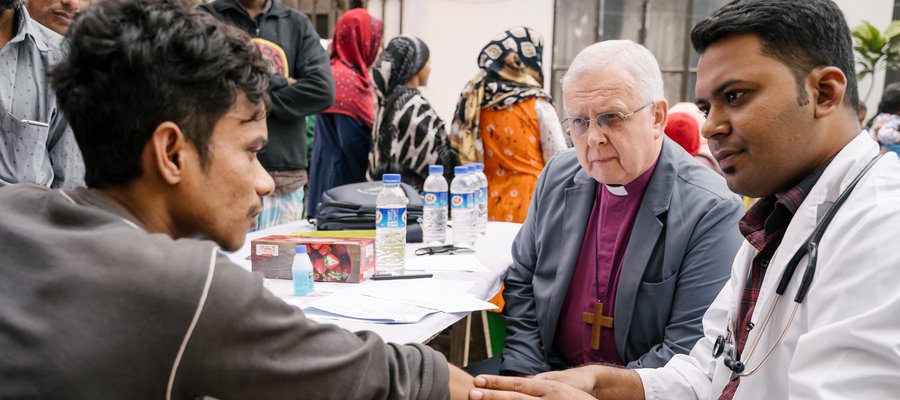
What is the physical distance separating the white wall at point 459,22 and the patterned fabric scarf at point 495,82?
489cm

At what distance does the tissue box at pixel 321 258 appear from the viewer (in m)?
2.27

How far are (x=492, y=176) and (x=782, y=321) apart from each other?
2978 millimetres

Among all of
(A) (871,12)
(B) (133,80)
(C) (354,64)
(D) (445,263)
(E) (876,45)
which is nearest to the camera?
(B) (133,80)

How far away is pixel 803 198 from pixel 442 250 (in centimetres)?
155

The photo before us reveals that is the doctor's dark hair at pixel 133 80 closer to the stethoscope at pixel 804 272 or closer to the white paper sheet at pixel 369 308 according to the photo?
the white paper sheet at pixel 369 308

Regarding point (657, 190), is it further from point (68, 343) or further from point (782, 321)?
point (68, 343)

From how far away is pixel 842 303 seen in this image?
1203 millimetres

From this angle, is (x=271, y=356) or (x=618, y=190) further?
(x=618, y=190)

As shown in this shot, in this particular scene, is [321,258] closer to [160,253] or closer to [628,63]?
[628,63]

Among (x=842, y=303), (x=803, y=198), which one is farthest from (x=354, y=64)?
(x=842, y=303)

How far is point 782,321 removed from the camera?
4.55ft

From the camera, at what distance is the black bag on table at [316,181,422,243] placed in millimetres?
2842

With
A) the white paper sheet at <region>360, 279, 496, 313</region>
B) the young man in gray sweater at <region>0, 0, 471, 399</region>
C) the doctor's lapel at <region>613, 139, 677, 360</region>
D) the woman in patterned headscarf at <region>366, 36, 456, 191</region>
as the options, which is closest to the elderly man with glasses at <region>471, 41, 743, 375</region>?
the doctor's lapel at <region>613, 139, 677, 360</region>

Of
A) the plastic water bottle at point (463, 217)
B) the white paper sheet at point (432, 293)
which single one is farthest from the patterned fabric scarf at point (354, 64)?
the white paper sheet at point (432, 293)
